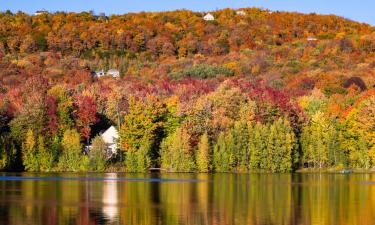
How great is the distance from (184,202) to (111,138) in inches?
1986

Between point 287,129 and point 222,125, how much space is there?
24.6 feet

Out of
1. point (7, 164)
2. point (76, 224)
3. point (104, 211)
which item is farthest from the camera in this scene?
point (7, 164)

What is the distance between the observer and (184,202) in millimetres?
47031

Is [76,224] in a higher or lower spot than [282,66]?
lower

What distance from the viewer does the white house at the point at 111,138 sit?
92.8 metres

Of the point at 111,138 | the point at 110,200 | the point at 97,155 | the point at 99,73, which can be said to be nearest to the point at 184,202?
the point at 110,200

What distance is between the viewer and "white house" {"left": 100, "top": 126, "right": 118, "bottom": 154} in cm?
9280

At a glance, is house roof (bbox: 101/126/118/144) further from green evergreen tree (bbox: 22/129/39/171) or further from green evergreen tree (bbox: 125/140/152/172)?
green evergreen tree (bbox: 22/129/39/171)

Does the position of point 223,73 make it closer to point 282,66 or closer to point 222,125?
point 282,66

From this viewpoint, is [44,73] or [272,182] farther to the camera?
[44,73]

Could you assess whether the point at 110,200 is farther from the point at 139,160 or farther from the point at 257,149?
the point at 257,149

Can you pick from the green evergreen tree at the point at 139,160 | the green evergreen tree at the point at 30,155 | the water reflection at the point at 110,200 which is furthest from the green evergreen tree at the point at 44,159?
the water reflection at the point at 110,200

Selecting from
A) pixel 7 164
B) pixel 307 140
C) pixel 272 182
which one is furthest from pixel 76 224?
pixel 307 140

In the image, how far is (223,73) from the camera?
164 meters
